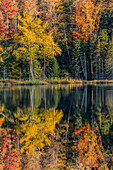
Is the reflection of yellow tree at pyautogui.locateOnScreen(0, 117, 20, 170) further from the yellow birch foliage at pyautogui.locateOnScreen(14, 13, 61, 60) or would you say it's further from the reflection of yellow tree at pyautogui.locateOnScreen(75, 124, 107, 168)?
the yellow birch foliage at pyautogui.locateOnScreen(14, 13, 61, 60)

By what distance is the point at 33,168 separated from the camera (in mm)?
7785

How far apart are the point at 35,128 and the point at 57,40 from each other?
48.3 meters

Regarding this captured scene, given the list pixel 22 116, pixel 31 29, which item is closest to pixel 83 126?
pixel 22 116

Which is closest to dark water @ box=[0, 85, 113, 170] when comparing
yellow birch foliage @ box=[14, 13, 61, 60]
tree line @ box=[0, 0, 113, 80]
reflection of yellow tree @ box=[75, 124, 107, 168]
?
reflection of yellow tree @ box=[75, 124, 107, 168]

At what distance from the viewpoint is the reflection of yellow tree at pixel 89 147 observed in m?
8.37

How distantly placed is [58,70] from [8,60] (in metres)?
9.42

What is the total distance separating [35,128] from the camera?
12258 millimetres

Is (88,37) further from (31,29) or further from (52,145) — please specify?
(52,145)

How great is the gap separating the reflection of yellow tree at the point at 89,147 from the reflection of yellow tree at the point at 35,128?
1.19 metres

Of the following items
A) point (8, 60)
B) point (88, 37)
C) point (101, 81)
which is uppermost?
point (88, 37)

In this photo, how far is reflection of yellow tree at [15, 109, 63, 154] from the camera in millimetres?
9996

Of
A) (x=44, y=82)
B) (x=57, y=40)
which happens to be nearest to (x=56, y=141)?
(x=44, y=82)

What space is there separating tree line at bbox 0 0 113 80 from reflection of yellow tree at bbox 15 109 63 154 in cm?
3739

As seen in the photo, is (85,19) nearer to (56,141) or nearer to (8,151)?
(56,141)
